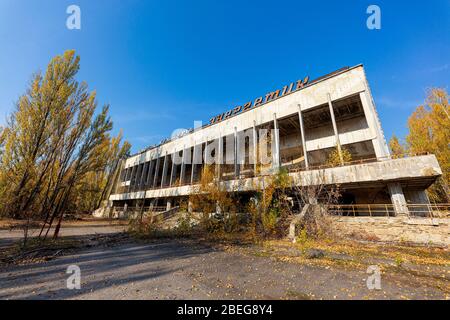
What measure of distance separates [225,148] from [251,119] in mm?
6887

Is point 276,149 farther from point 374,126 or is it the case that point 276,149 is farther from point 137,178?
point 137,178

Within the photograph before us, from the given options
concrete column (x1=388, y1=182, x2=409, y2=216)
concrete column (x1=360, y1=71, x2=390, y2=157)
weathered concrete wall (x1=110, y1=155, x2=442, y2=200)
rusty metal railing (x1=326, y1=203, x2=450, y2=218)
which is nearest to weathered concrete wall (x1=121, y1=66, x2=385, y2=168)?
concrete column (x1=360, y1=71, x2=390, y2=157)

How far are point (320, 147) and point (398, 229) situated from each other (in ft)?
37.4

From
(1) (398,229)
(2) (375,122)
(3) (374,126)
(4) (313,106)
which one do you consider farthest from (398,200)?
(4) (313,106)

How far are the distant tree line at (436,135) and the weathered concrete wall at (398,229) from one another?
40.5 feet

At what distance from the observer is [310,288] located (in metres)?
3.97

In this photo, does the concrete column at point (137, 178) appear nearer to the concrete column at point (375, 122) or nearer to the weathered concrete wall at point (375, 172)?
the weathered concrete wall at point (375, 172)

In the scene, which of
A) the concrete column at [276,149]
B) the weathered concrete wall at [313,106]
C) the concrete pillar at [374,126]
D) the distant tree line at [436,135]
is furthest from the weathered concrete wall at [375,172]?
the distant tree line at [436,135]

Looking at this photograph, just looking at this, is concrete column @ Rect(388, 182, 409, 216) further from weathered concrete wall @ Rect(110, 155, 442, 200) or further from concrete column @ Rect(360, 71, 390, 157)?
concrete column @ Rect(360, 71, 390, 157)

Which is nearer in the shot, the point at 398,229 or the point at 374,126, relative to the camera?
the point at 398,229

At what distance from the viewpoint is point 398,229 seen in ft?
35.7

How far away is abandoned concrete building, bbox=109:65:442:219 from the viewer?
1355cm
